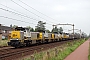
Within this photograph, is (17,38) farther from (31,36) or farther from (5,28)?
(5,28)

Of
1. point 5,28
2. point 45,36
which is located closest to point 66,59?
point 45,36

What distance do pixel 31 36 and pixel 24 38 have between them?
372 cm

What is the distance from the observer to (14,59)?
16.7m

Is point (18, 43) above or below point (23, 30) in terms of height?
below

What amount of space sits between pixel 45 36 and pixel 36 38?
8.69m

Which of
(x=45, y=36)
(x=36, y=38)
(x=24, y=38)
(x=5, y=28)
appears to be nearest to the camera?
(x=24, y=38)

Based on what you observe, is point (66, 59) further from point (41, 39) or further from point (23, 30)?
point (41, 39)

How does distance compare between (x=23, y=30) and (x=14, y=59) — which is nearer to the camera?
(x=14, y=59)

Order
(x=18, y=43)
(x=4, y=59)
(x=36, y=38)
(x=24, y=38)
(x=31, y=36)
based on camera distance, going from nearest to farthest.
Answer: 1. (x=4, y=59)
2. (x=18, y=43)
3. (x=24, y=38)
4. (x=31, y=36)
5. (x=36, y=38)

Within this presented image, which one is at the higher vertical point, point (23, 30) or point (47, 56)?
point (23, 30)

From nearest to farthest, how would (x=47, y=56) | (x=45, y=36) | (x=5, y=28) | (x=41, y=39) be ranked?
(x=47, y=56), (x=41, y=39), (x=45, y=36), (x=5, y=28)

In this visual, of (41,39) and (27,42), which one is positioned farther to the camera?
(41,39)

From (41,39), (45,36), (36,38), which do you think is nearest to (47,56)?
(36,38)

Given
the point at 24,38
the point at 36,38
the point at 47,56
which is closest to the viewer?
the point at 47,56
